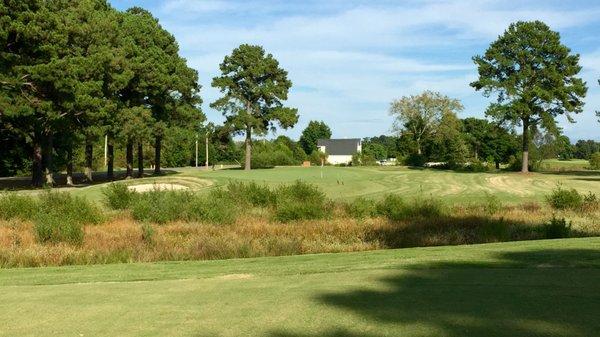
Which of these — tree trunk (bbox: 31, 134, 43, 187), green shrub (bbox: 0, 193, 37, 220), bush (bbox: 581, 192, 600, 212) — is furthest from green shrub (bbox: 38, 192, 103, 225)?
tree trunk (bbox: 31, 134, 43, 187)

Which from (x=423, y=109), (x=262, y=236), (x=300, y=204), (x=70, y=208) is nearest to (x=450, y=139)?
(x=423, y=109)

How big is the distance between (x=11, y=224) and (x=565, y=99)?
56582 mm

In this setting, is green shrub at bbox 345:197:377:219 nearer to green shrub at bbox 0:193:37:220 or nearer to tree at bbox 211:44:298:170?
green shrub at bbox 0:193:37:220

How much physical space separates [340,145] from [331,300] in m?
165

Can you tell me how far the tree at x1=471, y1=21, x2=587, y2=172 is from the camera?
61844 millimetres

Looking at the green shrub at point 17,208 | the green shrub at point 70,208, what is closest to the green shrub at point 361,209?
the green shrub at point 70,208

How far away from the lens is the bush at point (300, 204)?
2325 cm

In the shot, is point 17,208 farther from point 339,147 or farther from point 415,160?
point 339,147

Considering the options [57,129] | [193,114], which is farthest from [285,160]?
[57,129]

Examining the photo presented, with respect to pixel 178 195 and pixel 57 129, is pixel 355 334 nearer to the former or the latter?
pixel 178 195

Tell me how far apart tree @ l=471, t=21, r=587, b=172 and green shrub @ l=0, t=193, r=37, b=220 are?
50.6 meters

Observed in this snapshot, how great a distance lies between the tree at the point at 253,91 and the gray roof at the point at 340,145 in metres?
94.5

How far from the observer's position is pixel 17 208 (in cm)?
2394

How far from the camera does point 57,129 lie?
43094 millimetres
